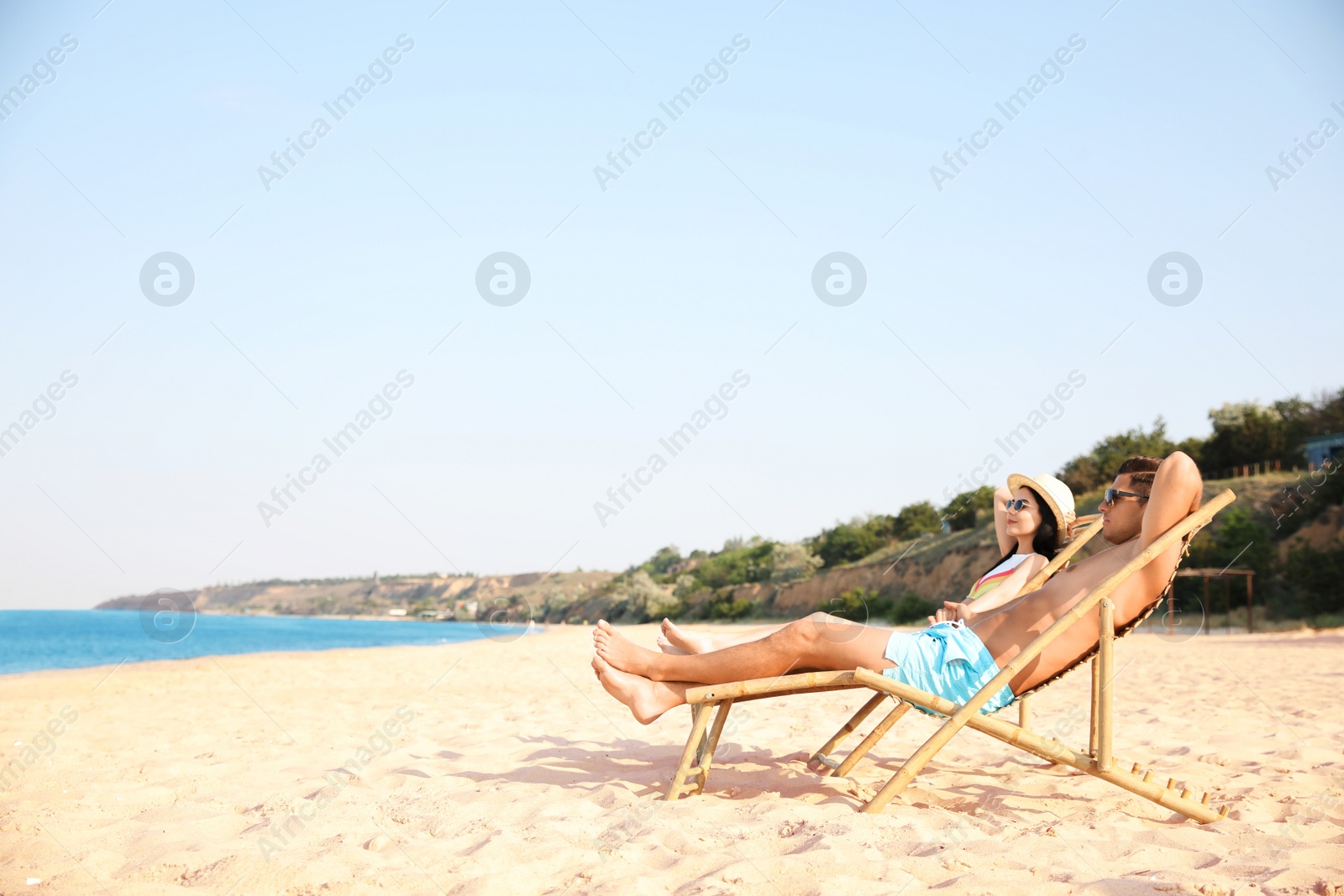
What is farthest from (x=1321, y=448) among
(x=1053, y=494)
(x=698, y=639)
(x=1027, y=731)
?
(x=698, y=639)

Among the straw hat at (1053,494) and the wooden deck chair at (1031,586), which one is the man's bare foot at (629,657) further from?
the straw hat at (1053,494)

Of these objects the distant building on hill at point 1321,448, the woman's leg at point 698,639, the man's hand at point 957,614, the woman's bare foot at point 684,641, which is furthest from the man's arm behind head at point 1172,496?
the distant building on hill at point 1321,448

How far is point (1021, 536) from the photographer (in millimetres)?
4328

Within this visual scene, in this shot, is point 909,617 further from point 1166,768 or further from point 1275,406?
point 1166,768

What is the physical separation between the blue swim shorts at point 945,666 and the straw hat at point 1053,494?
103 centimetres

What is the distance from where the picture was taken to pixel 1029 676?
11.4 feet

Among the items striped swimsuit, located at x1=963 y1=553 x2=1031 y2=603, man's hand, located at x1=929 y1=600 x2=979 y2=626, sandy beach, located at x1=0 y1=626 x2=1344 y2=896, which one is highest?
striped swimsuit, located at x1=963 y1=553 x2=1031 y2=603

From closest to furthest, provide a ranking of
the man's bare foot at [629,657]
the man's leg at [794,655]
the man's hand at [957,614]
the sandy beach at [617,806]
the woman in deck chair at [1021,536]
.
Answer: the sandy beach at [617,806] → the man's leg at [794,655] → the man's bare foot at [629,657] → the man's hand at [957,614] → the woman in deck chair at [1021,536]

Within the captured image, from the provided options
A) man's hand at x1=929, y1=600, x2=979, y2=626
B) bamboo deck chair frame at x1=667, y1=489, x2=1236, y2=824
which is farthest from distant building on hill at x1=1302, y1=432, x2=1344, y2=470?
bamboo deck chair frame at x1=667, y1=489, x2=1236, y2=824

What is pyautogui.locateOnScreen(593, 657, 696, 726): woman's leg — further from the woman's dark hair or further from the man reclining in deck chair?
the woman's dark hair

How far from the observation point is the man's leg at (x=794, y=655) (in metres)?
3.38

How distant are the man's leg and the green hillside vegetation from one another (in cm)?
1445

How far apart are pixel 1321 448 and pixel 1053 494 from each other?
34.3 metres

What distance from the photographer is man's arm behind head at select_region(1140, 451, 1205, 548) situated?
10.6 feet
